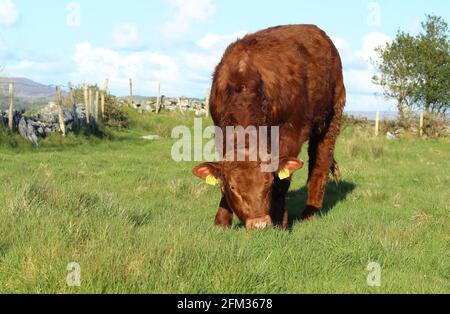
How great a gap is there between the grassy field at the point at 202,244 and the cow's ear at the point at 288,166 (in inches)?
25.9

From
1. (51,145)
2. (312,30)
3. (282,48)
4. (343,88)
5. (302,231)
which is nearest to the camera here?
(302,231)

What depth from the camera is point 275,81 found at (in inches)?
257

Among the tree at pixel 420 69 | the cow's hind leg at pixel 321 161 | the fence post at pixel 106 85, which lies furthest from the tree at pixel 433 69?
the cow's hind leg at pixel 321 161

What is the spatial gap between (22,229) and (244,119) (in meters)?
2.54

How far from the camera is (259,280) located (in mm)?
3814

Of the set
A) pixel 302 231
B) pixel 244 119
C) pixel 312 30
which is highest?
pixel 312 30

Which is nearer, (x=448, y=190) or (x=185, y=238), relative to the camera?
(x=185, y=238)

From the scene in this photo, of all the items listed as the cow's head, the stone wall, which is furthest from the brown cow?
the stone wall

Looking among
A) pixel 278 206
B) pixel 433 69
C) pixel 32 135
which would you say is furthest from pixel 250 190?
pixel 433 69

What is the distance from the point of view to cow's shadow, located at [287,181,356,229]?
829cm

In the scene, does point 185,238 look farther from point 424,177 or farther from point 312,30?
point 424,177

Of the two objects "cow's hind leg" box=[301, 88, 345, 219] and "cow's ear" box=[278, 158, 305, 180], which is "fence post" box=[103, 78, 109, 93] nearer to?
"cow's hind leg" box=[301, 88, 345, 219]

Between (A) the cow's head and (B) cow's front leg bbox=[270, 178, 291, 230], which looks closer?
(A) the cow's head
